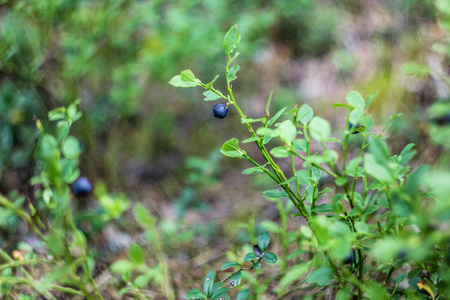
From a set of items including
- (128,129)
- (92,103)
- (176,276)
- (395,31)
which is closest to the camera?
(176,276)

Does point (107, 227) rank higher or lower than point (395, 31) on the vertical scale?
lower

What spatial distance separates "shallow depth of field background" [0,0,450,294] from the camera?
1762 millimetres

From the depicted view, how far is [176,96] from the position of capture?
2.81 meters

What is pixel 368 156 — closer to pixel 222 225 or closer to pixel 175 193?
pixel 222 225

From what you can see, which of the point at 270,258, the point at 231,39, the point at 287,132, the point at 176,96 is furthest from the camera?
the point at 176,96

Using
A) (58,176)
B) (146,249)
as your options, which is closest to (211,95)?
(58,176)

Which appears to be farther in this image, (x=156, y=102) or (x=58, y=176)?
(x=156, y=102)

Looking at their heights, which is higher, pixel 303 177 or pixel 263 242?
pixel 303 177

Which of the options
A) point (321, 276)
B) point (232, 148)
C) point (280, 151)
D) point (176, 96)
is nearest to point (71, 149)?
point (232, 148)

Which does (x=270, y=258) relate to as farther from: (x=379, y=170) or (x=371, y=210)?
(x=379, y=170)

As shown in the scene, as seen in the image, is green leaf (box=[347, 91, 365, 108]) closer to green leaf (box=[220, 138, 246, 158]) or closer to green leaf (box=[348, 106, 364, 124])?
green leaf (box=[348, 106, 364, 124])

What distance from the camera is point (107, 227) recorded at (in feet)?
6.00

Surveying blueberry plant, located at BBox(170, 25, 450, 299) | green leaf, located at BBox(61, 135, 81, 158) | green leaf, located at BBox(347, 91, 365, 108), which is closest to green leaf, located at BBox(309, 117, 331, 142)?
blueberry plant, located at BBox(170, 25, 450, 299)

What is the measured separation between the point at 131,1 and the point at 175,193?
1.09 metres
